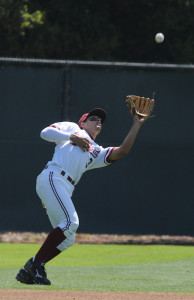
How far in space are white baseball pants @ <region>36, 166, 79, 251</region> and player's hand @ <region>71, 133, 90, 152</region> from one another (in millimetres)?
313

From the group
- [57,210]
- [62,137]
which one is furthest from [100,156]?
[57,210]

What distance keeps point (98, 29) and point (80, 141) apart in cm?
909

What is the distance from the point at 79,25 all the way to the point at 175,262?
7.55 m

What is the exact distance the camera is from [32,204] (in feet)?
35.1

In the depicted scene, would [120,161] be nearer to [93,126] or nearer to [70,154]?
[93,126]

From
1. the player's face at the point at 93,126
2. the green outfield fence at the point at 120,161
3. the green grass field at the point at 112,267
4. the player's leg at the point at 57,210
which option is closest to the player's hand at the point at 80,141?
the player's leg at the point at 57,210

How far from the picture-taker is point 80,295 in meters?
5.82

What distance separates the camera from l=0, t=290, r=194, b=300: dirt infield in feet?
18.3

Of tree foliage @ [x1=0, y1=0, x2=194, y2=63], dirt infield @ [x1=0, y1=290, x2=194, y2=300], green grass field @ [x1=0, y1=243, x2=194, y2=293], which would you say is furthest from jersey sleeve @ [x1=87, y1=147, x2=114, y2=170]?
tree foliage @ [x1=0, y1=0, x2=194, y2=63]

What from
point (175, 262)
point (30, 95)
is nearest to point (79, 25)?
point (30, 95)

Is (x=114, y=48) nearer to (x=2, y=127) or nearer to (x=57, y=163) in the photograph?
(x=2, y=127)

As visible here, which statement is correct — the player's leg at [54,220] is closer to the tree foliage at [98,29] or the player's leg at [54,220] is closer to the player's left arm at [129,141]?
the player's left arm at [129,141]

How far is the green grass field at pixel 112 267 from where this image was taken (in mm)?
6627

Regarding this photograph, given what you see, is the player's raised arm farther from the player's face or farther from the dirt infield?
the dirt infield
